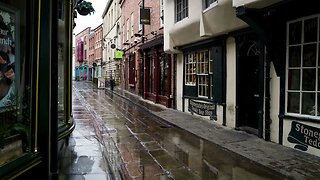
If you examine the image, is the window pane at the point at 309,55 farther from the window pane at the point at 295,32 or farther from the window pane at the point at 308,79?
the window pane at the point at 295,32

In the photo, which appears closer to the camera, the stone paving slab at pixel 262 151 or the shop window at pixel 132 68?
the stone paving slab at pixel 262 151

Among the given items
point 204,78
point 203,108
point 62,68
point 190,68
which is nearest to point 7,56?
point 62,68

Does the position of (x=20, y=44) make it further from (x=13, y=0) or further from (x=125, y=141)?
(x=125, y=141)

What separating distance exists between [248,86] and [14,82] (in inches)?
300

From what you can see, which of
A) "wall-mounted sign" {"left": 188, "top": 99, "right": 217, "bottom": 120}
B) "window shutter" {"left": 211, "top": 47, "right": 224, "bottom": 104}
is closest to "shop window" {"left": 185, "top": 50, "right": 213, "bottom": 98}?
"wall-mounted sign" {"left": 188, "top": 99, "right": 217, "bottom": 120}

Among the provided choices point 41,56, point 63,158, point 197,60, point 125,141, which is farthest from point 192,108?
point 41,56

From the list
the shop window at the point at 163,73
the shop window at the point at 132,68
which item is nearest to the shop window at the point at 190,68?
the shop window at the point at 163,73

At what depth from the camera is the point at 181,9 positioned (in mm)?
14742

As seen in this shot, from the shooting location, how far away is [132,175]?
5.96 meters

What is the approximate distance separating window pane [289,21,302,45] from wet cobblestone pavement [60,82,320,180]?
9.35 ft

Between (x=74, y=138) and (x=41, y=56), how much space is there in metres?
5.43

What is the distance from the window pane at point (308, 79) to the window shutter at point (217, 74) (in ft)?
12.5

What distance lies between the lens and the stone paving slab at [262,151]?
6.08 m

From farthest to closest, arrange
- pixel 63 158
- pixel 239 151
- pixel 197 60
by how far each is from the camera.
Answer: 1. pixel 197 60
2. pixel 239 151
3. pixel 63 158
